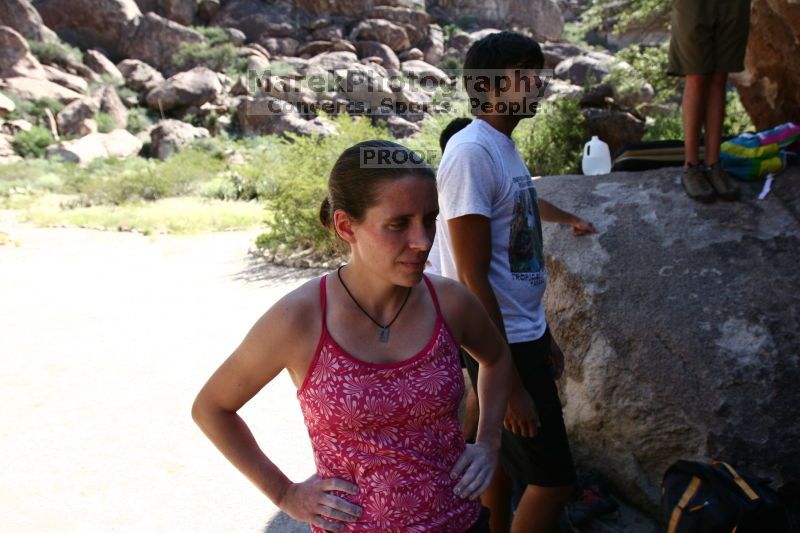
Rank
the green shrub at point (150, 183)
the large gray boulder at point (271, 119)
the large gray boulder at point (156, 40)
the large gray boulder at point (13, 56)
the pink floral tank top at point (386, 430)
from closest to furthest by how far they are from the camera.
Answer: the pink floral tank top at point (386, 430), the green shrub at point (150, 183), the large gray boulder at point (271, 119), the large gray boulder at point (13, 56), the large gray boulder at point (156, 40)

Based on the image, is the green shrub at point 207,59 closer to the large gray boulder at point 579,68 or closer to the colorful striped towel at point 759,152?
the large gray boulder at point 579,68

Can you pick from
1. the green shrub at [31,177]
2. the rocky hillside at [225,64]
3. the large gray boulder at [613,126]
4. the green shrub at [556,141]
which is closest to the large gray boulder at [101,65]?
the rocky hillside at [225,64]

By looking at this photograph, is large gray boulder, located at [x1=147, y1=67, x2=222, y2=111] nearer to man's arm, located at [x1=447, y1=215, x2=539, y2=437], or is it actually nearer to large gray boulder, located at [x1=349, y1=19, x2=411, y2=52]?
large gray boulder, located at [x1=349, y1=19, x2=411, y2=52]

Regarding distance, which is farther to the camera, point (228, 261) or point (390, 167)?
point (228, 261)

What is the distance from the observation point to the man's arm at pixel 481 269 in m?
1.63

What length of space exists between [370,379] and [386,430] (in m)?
0.11

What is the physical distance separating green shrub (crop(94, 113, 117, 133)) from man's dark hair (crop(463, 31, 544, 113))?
1166 inches

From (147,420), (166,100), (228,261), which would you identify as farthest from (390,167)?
(166,100)

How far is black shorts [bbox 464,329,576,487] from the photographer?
176 cm

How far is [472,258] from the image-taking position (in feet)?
5.40

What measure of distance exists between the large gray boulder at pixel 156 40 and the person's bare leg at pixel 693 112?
36.9 m

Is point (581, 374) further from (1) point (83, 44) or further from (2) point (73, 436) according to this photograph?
(1) point (83, 44)

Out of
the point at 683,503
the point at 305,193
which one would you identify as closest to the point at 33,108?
the point at 305,193

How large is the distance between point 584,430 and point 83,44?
40.8 metres
